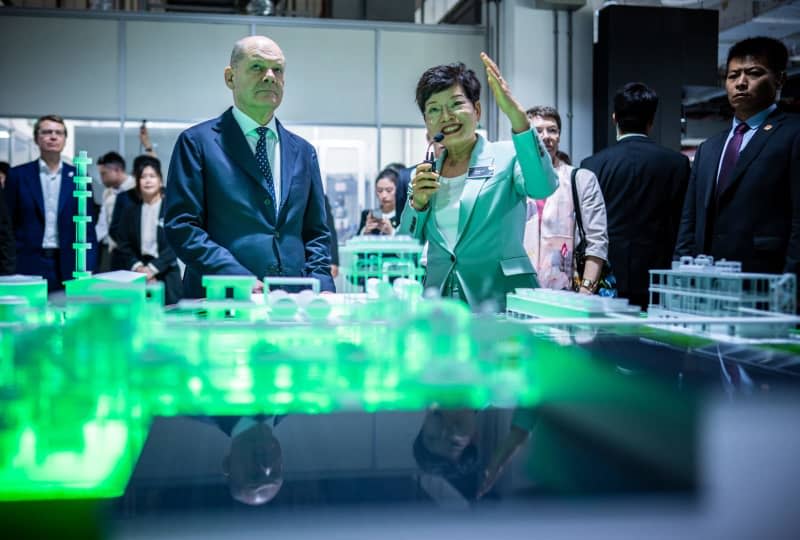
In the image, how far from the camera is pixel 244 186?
7.97ft

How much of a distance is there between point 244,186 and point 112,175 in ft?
15.9

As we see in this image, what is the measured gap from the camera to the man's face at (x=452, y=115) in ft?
7.36

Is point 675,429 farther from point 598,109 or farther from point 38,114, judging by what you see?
point 38,114

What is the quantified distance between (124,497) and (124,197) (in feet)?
16.0

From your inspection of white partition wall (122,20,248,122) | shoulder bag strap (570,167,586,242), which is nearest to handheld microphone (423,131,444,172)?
shoulder bag strap (570,167,586,242)

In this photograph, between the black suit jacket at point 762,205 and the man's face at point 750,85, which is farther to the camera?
the man's face at point 750,85

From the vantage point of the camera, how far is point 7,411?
0.79 m

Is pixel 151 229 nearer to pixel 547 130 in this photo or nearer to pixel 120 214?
pixel 120 214

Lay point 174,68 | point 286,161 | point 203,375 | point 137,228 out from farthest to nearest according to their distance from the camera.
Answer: point 174,68 → point 137,228 → point 286,161 → point 203,375

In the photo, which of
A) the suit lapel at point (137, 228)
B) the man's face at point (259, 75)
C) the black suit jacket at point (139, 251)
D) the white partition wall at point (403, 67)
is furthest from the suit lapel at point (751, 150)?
the white partition wall at point (403, 67)

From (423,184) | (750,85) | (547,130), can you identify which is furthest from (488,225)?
(547,130)

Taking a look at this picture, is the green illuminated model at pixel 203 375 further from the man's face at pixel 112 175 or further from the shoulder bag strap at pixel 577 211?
the man's face at pixel 112 175

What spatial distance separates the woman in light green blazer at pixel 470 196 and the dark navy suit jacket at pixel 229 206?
40 cm

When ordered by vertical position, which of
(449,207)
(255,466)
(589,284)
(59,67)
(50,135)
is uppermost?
(59,67)
